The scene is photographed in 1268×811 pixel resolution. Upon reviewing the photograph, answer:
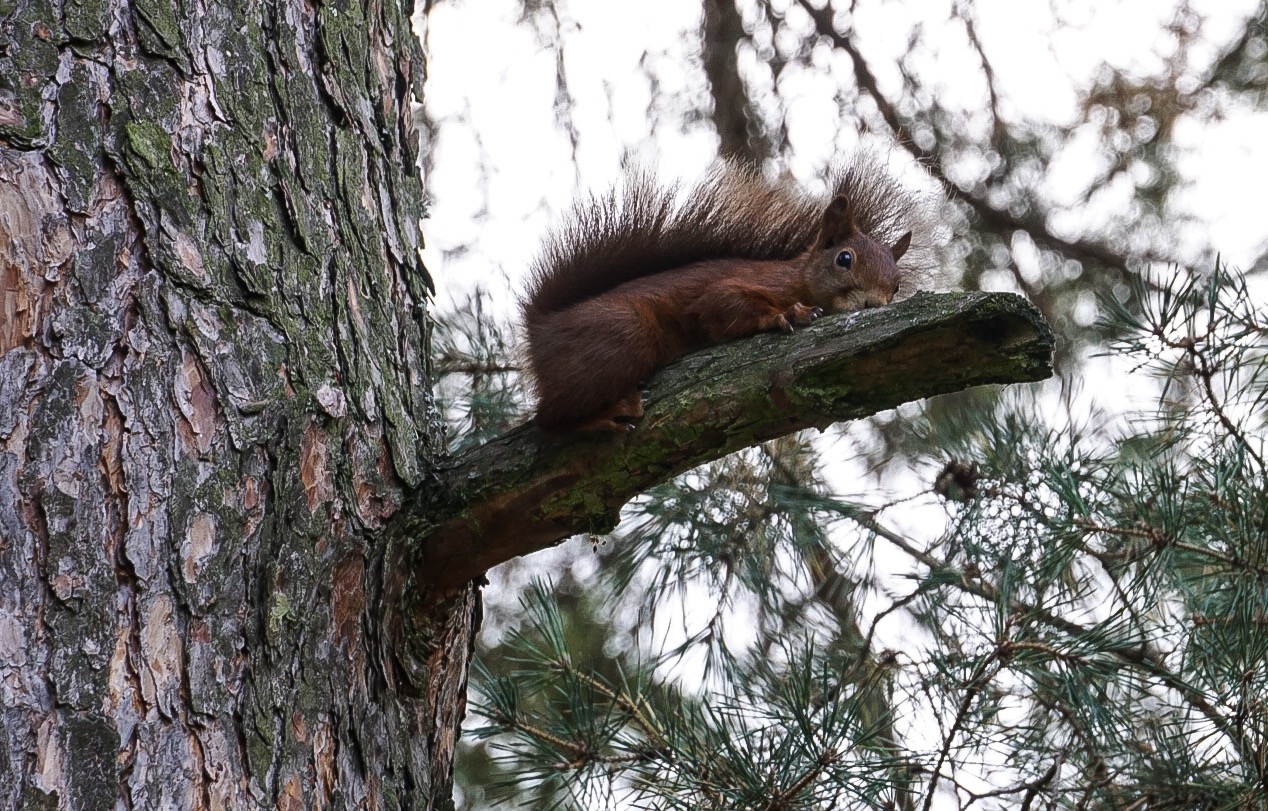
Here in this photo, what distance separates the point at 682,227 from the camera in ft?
6.22

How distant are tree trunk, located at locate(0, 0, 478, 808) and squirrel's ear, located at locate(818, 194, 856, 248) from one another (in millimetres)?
750

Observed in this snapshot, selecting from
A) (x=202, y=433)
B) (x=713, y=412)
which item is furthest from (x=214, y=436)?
(x=713, y=412)

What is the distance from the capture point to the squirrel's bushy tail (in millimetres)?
1829

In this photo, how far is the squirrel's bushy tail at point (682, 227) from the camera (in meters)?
1.83

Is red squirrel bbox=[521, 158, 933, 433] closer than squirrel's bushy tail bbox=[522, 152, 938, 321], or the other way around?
red squirrel bbox=[521, 158, 933, 433]


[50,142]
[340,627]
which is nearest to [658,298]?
[340,627]

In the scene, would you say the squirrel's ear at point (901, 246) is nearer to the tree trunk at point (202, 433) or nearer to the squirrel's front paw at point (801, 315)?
the squirrel's front paw at point (801, 315)

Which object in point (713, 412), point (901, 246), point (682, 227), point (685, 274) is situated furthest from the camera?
point (901, 246)

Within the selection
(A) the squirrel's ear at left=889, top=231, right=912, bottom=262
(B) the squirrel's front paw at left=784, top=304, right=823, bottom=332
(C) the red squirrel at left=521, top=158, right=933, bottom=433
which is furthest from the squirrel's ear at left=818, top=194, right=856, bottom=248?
(B) the squirrel's front paw at left=784, top=304, right=823, bottom=332

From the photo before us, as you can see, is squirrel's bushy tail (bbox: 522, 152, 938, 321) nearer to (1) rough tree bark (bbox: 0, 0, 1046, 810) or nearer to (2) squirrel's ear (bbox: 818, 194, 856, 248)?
(2) squirrel's ear (bbox: 818, 194, 856, 248)

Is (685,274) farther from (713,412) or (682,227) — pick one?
(713,412)

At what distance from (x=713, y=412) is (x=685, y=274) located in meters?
0.50

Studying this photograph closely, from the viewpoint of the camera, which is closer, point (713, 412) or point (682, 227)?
point (713, 412)

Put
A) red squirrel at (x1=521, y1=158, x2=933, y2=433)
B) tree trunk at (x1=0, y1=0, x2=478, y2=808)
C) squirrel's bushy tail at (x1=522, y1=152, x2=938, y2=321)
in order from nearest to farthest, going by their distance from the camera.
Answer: tree trunk at (x1=0, y1=0, x2=478, y2=808)
red squirrel at (x1=521, y1=158, x2=933, y2=433)
squirrel's bushy tail at (x1=522, y1=152, x2=938, y2=321)
